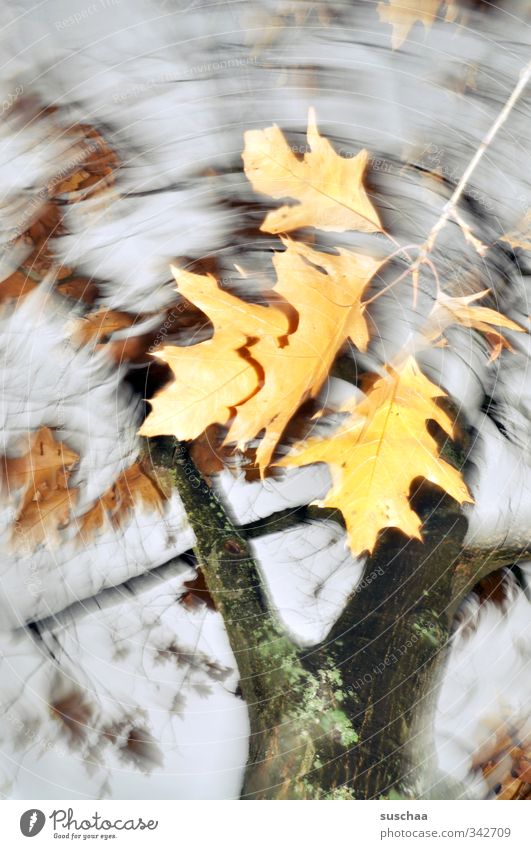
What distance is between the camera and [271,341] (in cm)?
41

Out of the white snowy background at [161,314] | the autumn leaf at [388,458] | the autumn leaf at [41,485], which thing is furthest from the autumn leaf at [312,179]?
the autumn leaf at [41,485]

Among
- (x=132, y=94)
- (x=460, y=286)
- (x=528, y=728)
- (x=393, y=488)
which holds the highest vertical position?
(x=132, y=94)

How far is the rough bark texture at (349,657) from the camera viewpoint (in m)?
0.40

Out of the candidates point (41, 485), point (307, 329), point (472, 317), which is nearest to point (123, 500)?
point (41, 485)

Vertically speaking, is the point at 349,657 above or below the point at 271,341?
below

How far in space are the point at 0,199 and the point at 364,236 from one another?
25cm

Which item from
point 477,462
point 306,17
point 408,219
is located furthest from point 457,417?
point 306,17

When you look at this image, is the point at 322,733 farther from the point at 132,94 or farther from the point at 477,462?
the point at 132,94

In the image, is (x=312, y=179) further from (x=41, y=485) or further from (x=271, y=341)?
(x=41, y=485)

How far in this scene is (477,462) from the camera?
42 centimetres

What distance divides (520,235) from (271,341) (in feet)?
0.62

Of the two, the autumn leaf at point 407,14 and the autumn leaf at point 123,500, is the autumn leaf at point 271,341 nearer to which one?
the autumn leaf at point 123,500

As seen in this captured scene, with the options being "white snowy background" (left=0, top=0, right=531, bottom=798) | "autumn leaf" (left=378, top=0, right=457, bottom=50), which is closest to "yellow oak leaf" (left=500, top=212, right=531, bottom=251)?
"white snowy background" (left=0, top=0, right=531, bottom=798)

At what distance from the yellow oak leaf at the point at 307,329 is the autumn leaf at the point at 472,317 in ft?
0.17
